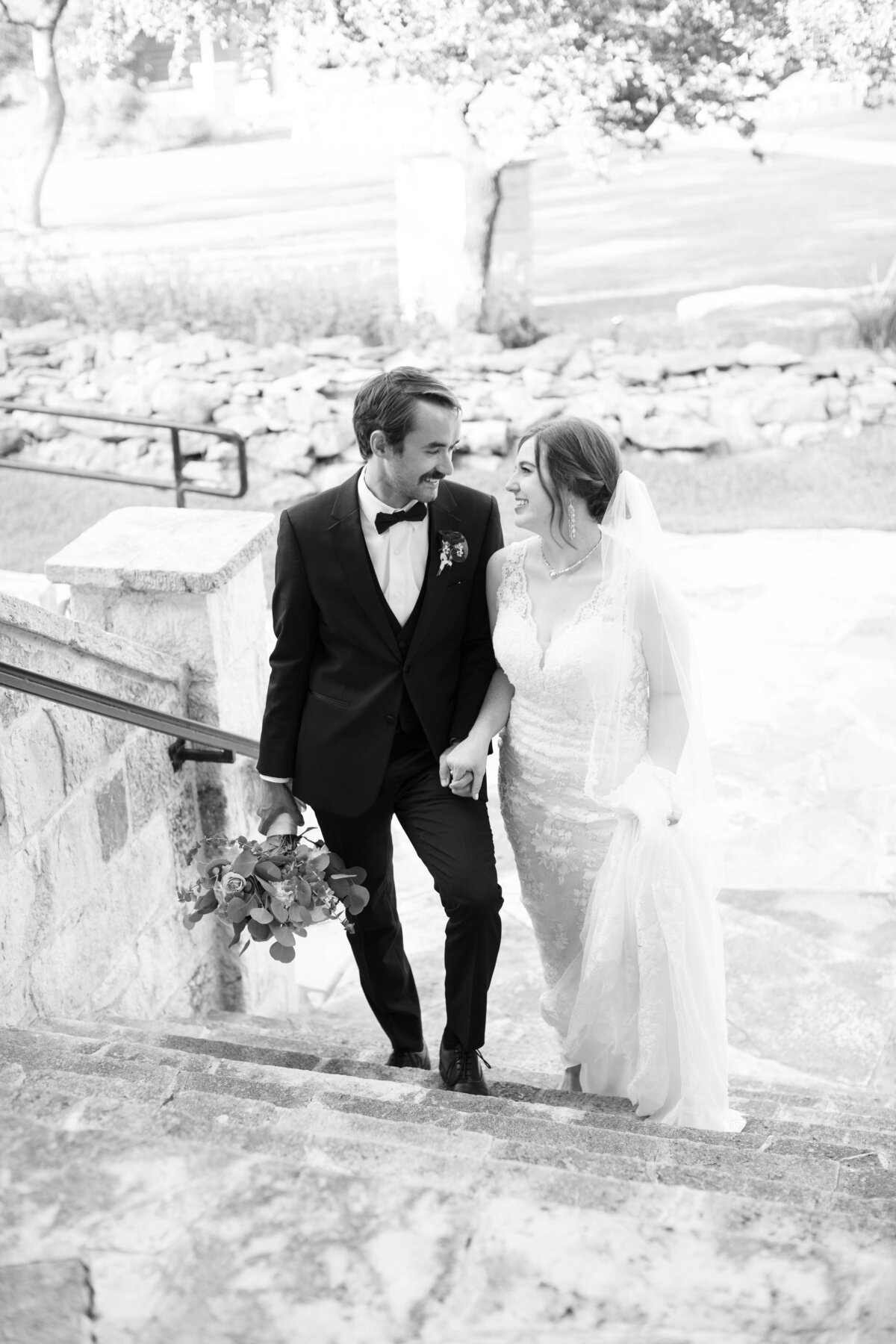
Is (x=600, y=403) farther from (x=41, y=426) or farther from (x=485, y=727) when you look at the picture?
(x=485, y=727)

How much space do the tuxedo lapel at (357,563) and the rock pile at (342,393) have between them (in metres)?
6.99

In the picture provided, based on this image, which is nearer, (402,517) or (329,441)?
(402,517)

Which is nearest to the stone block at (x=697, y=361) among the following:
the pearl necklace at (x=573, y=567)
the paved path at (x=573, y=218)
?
the paved path at (x=573, y=218)

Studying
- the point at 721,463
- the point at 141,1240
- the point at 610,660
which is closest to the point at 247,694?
the point at 610,660

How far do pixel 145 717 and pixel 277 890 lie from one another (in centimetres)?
60

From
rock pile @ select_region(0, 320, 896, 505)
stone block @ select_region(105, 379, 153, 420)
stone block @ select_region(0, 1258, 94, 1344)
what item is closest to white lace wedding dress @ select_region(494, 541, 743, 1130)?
stone block @ select_region(0, 1258, 94, 1344)

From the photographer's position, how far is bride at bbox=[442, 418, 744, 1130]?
3.02 m

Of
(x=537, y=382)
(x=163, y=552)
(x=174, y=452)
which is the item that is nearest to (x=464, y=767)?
(x=163, y=552)

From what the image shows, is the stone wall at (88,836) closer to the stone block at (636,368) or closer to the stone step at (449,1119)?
the stone step at (449,1119)

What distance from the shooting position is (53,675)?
317 centimetres

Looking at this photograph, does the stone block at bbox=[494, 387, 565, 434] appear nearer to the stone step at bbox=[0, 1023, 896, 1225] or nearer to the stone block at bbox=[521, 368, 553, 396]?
the stone block at bbox=[521, 368, 553, 396]

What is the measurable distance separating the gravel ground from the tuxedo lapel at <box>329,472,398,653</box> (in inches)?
221

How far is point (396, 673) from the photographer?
10.2ft

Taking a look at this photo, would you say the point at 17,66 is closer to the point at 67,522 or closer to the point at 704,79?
the point at 67,522
